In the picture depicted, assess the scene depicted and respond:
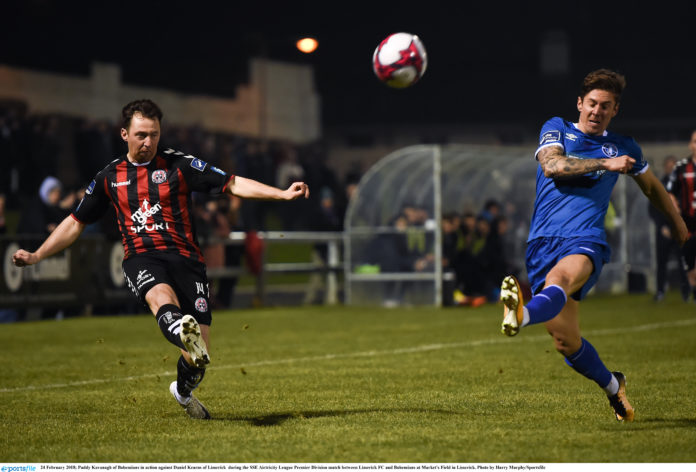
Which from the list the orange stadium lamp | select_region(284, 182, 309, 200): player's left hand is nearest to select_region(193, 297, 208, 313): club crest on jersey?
select_region(284, 182, 309, 200): player's left hand

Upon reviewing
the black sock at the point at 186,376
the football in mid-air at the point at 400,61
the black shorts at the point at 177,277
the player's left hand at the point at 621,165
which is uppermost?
the football in mid-air at the point at 400,61

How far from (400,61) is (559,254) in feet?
12.4

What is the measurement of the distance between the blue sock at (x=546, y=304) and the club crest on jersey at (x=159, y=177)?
2615 millimetres

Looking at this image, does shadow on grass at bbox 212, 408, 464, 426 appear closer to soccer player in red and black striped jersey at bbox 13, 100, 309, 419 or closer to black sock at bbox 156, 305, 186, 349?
soccer player in red and black striped jersey at bbox 13, 100, 309, 419

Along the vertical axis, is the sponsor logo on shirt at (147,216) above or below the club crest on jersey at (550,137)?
below

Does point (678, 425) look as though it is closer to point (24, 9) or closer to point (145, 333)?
point (145, 333)

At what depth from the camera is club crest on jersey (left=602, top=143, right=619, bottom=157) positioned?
7.27 metres

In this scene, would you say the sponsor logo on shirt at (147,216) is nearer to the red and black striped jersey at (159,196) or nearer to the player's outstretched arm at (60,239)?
the red and black striped jersey at (159,196)

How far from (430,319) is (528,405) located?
9.91 meters

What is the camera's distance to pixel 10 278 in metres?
17.1

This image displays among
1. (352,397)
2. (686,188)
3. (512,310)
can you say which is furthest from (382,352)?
(512,310)

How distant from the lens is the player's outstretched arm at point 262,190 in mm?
7070

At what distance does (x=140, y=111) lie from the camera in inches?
297

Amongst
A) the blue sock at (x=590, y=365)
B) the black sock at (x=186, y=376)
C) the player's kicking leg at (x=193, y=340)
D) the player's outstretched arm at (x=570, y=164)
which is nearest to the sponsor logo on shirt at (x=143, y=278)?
the black sock at (x=186, y=376)
